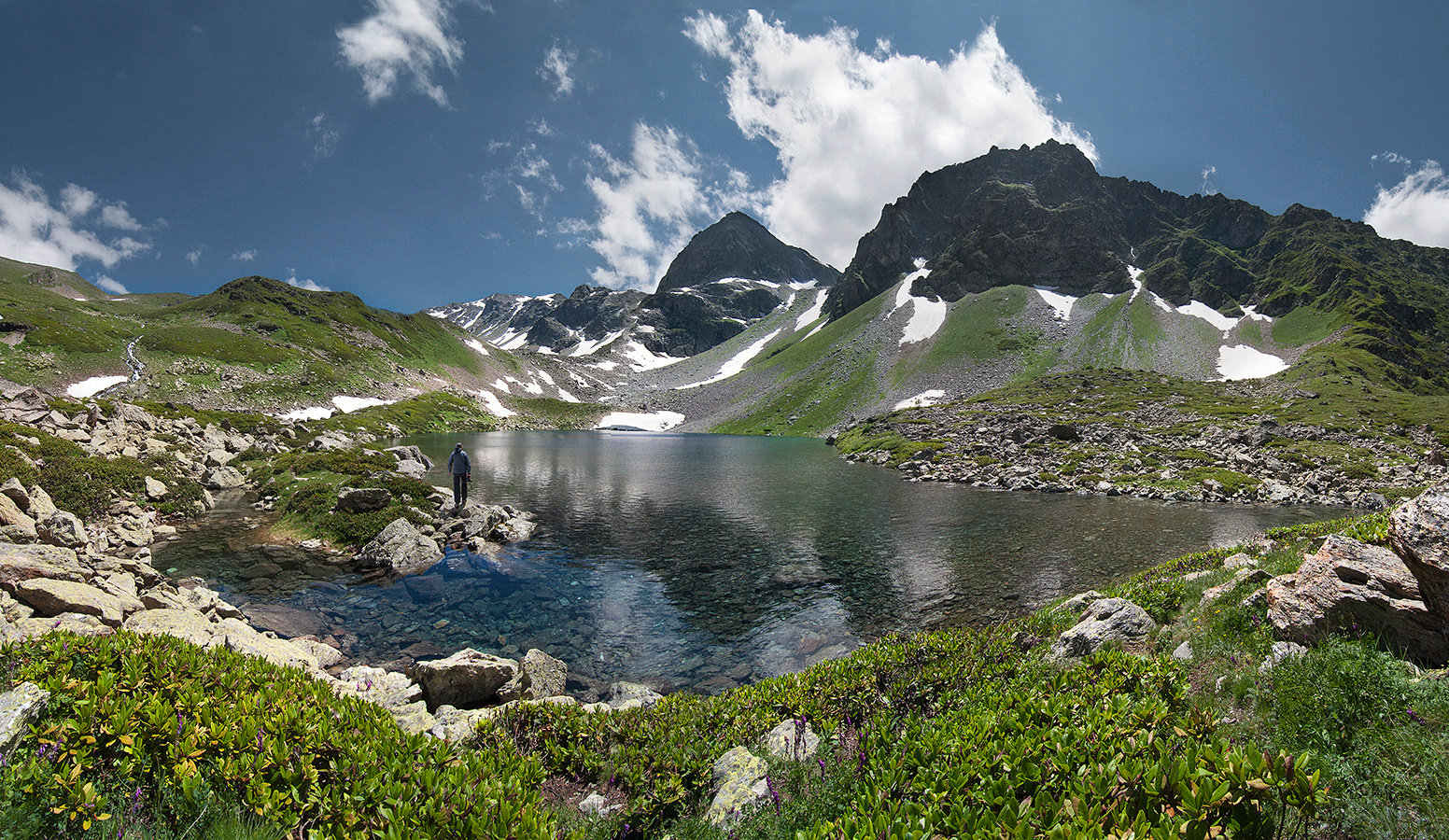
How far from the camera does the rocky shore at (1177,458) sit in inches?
1646

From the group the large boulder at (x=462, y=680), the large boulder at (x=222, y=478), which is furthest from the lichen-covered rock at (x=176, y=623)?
the large boulder at (x=222, y=478)

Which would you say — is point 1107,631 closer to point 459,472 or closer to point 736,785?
point 736,785

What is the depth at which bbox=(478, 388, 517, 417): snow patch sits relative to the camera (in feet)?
584

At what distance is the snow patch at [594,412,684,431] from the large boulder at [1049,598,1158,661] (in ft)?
583

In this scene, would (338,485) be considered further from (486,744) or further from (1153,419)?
(1153,419)

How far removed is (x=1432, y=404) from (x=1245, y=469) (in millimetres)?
61102

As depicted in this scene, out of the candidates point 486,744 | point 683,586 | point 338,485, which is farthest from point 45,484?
point 486,744

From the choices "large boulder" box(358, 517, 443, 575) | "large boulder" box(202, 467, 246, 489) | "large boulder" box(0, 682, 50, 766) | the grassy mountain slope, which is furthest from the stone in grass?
the grassy mountain slope

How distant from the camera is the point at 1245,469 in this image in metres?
48.2

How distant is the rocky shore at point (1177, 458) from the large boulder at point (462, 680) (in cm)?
5015

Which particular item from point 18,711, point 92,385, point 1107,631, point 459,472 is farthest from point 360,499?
point 92,385

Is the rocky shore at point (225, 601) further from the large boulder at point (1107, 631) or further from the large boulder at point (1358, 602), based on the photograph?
the large boulder at point (1358, 602)

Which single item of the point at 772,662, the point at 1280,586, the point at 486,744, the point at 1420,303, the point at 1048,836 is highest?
the point at 1420,303

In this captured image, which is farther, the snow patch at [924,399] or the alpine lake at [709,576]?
the snow patch at [924,399]
